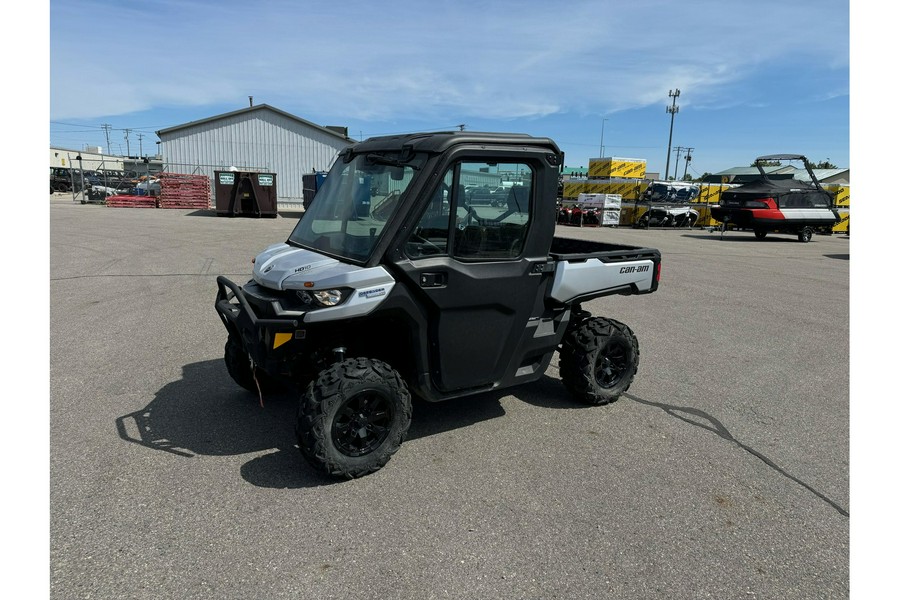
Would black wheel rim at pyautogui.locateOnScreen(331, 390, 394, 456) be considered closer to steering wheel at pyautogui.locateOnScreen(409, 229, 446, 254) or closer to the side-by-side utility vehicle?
the side-by-side utility vehicle

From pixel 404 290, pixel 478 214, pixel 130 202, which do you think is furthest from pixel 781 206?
pixel 130 202

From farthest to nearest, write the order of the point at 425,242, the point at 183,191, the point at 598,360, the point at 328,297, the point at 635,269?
the point at 183,191 → the point at 635,269 → the point at 598,360 → the point at 425,242 → the point at 328,297

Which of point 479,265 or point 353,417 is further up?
point 479,265

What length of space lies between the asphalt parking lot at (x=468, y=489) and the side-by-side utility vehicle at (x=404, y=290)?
453 millimetres

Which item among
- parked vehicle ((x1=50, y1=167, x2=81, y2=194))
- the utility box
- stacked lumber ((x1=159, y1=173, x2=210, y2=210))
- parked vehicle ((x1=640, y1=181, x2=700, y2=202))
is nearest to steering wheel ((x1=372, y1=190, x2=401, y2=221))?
the utility box

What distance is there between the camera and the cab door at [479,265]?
363 cm

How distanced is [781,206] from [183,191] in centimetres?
2781

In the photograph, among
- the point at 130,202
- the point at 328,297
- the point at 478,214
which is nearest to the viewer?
the point at 328,297

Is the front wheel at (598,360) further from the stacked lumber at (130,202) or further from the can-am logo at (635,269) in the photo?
the stacked lumber at (130,202)

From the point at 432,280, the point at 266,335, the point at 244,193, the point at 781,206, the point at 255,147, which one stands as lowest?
the point at 266,335

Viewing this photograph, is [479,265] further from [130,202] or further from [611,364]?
[130,202]

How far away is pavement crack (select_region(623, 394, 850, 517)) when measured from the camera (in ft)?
11.6

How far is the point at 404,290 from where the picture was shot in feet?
11.7

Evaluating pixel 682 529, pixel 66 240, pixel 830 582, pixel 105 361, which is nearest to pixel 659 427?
pixel 682 529
